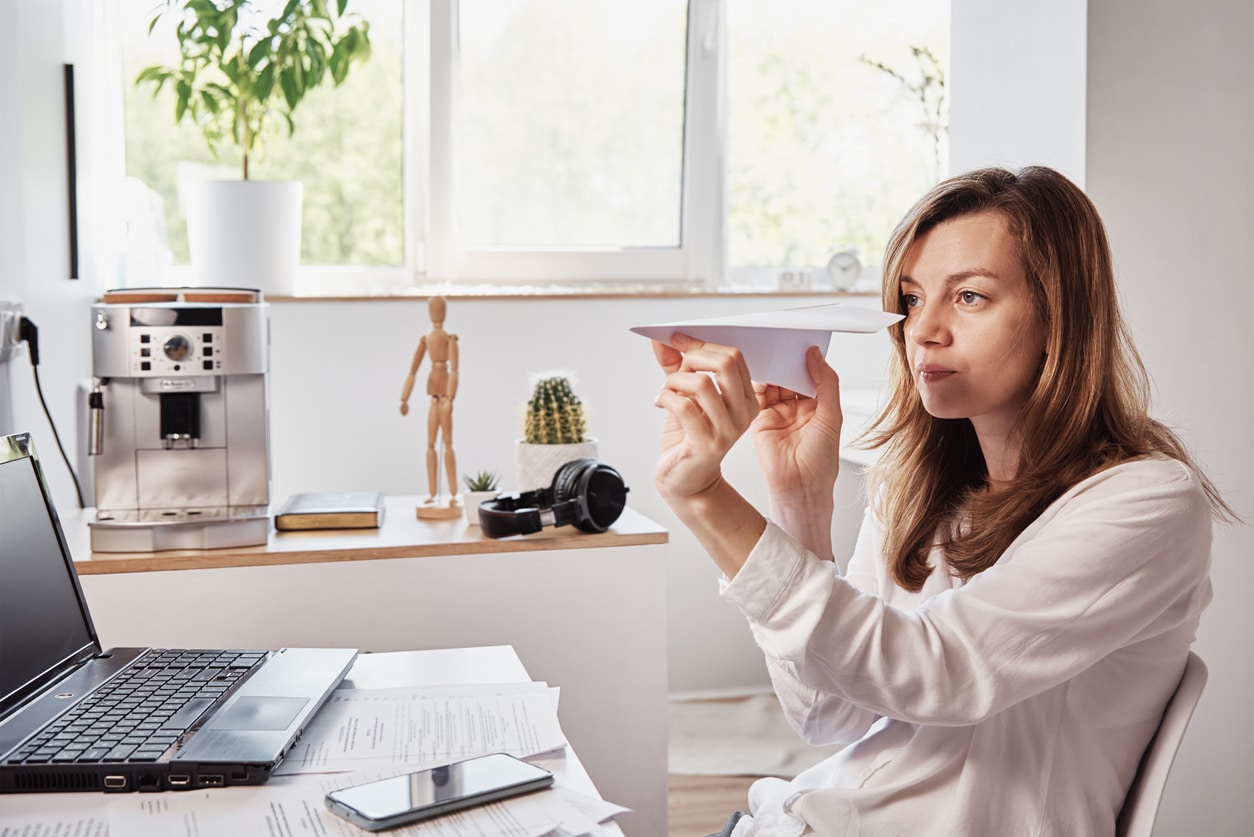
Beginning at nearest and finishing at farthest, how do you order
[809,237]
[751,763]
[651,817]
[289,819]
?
[289,819]
[651,817]
[751,763]
[809,237]

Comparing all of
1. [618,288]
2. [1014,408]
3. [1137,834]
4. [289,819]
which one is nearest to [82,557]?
[289,819]

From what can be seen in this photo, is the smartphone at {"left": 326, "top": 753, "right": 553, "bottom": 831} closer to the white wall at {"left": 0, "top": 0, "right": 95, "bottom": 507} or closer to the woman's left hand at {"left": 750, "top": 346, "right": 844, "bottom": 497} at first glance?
the woman's left hand at {"left": 750, "top": 346, "right": 844, "bottom": 497}

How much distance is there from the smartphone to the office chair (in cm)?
55

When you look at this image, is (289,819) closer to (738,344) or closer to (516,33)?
(738,344)

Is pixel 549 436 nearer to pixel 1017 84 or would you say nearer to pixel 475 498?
pixel 475 498

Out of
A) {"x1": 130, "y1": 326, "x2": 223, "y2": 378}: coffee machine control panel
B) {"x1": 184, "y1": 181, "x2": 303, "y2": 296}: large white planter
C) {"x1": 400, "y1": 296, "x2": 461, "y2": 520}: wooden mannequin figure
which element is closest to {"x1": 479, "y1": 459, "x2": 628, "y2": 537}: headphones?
{"x1": 400, "y1": 296, "x2": 461, "y2": 520}: wooden mannequin figure

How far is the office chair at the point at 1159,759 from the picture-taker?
105 cm

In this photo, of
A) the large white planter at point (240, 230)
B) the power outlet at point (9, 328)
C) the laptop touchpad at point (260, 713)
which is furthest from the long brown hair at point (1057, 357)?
the large white planter at point (240, 230)

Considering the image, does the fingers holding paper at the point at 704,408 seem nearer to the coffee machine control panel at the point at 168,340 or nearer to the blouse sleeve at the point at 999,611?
the blouse sleeve at the point at 999,611

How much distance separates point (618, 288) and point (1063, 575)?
7.58 feet

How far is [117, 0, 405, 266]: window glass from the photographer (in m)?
2.91

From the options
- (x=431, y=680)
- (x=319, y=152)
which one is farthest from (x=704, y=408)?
(x=319, y=152)

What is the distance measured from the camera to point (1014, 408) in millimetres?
1199

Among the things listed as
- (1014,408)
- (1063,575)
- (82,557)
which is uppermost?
(1014,408)
